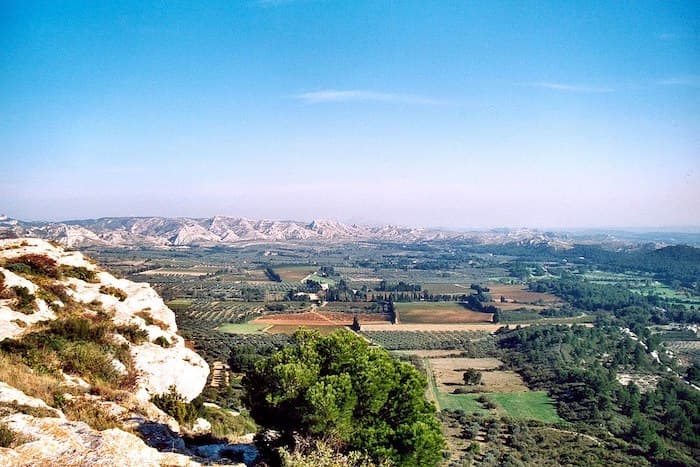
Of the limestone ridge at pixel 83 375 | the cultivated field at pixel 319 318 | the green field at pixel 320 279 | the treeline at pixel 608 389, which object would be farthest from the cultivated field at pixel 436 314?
the limestone ridge at pixel 83 375

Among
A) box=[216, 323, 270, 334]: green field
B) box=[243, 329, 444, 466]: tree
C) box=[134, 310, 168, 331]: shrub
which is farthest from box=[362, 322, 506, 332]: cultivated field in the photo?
box=[243, 329, 444, 466]: tree

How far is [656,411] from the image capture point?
5894 centimetres

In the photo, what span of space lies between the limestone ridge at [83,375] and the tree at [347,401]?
12.6ft

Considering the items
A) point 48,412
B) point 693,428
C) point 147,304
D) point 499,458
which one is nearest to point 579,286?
point 693,428

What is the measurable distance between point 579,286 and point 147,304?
501 feet

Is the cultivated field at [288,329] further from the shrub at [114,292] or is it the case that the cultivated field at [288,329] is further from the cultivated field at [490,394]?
the shrub at [114,292]

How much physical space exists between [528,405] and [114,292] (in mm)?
52388

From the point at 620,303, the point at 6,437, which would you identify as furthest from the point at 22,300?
the point at 620,303

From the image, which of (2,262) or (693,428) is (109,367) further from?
(693,428)

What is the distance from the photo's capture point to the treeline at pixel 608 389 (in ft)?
169

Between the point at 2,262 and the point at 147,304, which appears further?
the point at 147,304

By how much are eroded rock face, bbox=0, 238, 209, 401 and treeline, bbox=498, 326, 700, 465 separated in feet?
150

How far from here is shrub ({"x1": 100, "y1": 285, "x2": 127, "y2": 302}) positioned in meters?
24.8

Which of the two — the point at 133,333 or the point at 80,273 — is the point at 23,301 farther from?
the point at 80,273
